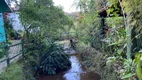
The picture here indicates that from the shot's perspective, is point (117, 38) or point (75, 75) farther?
point (75, 75)

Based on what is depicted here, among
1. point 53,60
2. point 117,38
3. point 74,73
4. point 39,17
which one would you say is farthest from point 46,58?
point 117,38

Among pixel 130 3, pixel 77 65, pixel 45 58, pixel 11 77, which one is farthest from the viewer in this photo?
pixel 77 65

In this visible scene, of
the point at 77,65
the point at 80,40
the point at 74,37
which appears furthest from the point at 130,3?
the point at 74,37

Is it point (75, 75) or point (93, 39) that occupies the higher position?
point (93, 39)

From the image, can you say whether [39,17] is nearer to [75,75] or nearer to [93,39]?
[75,75]

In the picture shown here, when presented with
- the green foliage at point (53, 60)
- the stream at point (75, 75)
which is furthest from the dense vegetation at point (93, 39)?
the stream at point (75, 75)

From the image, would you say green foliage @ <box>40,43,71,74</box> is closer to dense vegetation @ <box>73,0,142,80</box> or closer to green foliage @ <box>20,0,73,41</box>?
green foliage @ <box>20,0,73,41</box>

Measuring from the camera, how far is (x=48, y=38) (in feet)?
21.8

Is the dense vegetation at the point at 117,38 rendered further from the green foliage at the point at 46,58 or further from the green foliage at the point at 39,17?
the green foliage at the point at 39,17

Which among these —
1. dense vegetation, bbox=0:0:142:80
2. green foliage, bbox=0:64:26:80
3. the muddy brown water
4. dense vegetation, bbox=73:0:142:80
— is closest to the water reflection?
the muddy brown water

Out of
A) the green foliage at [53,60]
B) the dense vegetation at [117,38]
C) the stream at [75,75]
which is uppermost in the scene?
the dense vegetation at [117,38]

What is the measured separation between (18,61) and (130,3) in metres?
3.45

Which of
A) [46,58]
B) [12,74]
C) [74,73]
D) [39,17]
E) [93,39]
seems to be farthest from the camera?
[93,39]

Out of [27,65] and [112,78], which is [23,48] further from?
[112,78]
